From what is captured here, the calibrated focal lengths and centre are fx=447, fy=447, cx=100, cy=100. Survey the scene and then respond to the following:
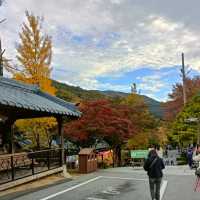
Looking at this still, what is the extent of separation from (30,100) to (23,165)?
9.76ft

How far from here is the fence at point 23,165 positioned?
16744 mm

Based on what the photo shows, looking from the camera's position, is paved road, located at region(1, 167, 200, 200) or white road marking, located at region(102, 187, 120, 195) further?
white road marking, located at region(102, 187, 120, 195)

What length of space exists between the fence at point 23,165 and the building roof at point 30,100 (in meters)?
1.92

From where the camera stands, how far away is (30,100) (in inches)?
709

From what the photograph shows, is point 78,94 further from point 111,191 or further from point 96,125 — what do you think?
point 111,191

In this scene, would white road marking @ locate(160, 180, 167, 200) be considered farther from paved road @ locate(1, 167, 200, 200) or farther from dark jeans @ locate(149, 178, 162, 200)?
dark jeans @ locate(149, 178, 162, 200)

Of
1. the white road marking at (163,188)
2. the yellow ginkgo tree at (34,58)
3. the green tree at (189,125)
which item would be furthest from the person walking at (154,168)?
the green tree at (189,125)

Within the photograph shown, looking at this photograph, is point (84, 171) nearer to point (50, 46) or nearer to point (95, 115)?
point (95, 115)

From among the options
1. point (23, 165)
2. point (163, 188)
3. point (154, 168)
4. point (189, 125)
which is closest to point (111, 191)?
point (163, 188)

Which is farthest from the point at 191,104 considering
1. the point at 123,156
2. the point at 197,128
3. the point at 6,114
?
the point at 6,114

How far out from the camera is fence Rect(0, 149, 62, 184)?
16744mm

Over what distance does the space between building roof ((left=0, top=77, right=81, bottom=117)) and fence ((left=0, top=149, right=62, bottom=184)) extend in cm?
192

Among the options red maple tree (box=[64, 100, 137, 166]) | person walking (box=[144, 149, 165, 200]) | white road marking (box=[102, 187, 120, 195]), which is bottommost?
white road marking (box=[102, 187, 120, 195])

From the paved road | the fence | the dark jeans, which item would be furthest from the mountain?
the dark jeans
